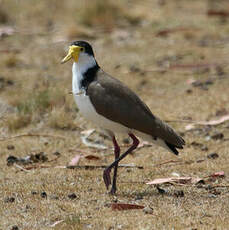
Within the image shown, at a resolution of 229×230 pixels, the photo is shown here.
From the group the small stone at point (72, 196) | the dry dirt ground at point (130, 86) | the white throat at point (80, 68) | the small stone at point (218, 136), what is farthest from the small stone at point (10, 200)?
the small stone at point (218, 136)

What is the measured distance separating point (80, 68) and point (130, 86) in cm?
464

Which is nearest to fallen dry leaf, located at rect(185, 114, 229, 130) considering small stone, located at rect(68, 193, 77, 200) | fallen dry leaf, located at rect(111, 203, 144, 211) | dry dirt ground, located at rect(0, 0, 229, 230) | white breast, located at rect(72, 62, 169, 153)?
dry dirt ground, located at rect(0, 0, 229, 230)

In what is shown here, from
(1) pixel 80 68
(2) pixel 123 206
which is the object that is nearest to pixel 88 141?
(1) pixel 80 68

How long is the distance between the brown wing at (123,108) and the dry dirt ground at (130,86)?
1.82ft

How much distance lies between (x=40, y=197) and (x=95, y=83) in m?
1.18

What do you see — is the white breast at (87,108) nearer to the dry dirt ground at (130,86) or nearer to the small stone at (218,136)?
the dry dirt ground at (130,86)

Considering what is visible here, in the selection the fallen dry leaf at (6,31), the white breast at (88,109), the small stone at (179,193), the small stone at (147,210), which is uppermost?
the white breast at (88,109)

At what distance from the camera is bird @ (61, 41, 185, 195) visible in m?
6.07

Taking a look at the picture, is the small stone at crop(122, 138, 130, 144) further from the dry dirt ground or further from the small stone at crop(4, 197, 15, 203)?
the small stone at crop(4, 197, 15, 203)

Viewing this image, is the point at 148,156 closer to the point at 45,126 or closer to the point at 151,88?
the point at 45,126

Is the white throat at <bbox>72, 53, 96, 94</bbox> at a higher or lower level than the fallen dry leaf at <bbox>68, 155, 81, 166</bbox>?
higher

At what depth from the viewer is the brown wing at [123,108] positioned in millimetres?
6059

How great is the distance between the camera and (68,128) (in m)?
8.98

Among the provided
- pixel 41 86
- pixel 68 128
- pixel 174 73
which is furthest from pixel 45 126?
pixel 174 73
